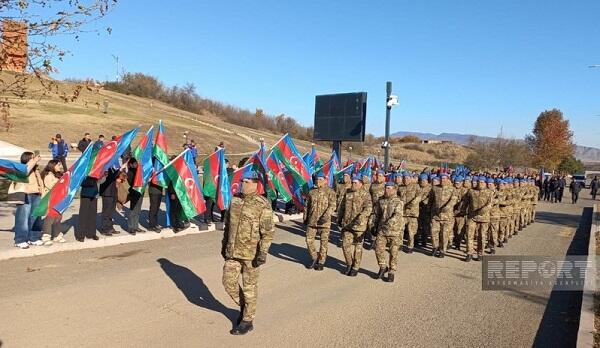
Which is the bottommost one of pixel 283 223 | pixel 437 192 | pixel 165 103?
pixel 283 223

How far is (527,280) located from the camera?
8906mm

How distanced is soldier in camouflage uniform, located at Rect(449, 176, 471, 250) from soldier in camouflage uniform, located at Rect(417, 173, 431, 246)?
0.64 m

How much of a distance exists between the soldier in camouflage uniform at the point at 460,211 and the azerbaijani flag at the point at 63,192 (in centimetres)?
817

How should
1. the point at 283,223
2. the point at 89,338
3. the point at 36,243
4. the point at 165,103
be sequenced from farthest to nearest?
the point at 165,103 → the point at 283,223 → the point at 36,243 → the point at 89,338

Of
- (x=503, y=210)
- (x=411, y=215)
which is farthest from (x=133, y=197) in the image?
(x=503, y=210)

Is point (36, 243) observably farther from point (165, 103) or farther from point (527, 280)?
point (165, 103)

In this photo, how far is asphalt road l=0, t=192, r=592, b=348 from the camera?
536 centimetres

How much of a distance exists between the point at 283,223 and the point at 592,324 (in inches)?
373

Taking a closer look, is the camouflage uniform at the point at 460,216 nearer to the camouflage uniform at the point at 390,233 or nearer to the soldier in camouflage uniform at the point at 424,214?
the soldier in camouflage uniform at the point at 424,214

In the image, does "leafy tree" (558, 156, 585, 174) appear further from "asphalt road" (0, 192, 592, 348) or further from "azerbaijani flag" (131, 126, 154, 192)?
"azerbaijani flag" (131, 126, 154, 192)

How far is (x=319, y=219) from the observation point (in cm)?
901

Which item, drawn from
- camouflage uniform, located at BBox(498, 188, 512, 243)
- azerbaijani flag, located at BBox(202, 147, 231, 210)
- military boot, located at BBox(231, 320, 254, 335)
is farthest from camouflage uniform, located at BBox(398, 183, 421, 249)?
military boot, located at BBox(231, 320, 254, 335)

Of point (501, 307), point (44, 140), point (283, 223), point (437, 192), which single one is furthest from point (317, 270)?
point (44, 140)

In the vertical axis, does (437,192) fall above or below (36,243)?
above
